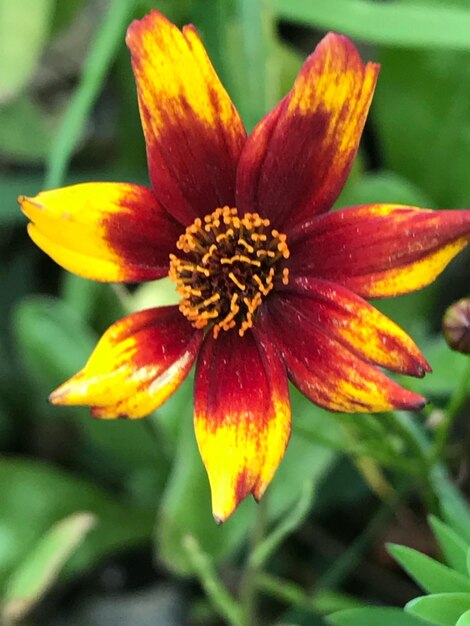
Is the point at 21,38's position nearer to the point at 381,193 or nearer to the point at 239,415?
the point at 381,193

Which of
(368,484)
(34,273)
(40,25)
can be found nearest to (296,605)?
(368,484)

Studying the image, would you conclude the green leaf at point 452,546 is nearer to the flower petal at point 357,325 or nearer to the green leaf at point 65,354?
the flower petal at point 357,325

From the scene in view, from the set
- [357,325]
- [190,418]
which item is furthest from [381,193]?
[357,325]

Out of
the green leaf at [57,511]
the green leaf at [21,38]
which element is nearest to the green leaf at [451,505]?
the green leaf at [57,511]

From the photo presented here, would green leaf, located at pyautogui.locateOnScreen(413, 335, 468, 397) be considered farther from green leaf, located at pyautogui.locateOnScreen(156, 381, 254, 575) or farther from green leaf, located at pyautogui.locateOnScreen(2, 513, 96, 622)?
green leaf, located at pyautogui.locateOnScreen(2, 513, 96, 622)

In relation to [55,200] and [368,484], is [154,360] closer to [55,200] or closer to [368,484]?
[55,200]

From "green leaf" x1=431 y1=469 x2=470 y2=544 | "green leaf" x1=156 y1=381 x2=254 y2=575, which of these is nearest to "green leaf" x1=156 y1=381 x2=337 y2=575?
"green leaf" x1=156 y1=381 x2=254 y2=575
